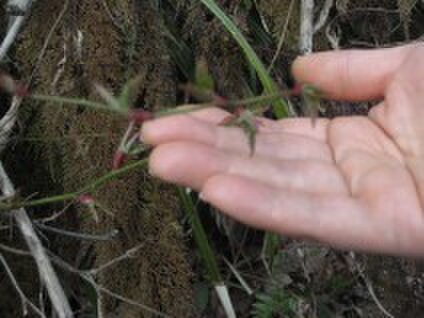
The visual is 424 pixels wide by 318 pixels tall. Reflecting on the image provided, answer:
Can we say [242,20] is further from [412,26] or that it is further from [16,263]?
[16,263]

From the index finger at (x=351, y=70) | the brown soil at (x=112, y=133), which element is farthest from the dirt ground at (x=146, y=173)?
the index finger at (x=351, y=70)

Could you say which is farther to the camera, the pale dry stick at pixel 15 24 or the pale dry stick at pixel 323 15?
the pale dry stick at pixel 323 15

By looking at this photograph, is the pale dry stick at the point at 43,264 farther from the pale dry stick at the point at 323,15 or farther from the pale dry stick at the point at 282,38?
the pale dry stick at the point at 323,15

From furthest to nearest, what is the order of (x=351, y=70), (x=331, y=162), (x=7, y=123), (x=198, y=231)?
(x=198, y=231), (x=7, y=123), (x=351, y=70), (x=331, y=162)

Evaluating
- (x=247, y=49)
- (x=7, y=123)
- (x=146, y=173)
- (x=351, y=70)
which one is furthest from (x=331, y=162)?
(x=7, y=123)

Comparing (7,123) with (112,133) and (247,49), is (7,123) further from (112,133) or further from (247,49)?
(247,49)

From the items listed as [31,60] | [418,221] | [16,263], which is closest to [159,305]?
[16,263]
